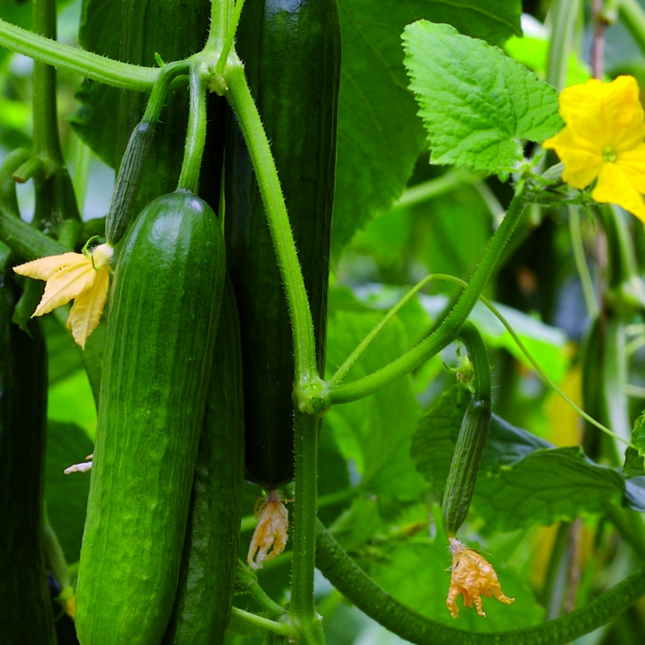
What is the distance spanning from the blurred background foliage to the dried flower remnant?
6.4 inches

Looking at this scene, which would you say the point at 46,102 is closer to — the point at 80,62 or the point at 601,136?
the point at 80,62

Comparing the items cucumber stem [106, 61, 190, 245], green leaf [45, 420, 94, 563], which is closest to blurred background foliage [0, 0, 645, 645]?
green leaf [45, 420, 94, 563]

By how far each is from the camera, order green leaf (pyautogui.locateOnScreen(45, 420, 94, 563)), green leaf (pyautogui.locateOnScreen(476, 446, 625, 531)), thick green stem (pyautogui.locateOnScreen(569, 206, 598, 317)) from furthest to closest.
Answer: thick green stem (pyautogui.locateOnScreen(569, 206, 598, 317)) → green leaf (pyautogui.locateOnScreen(45, 420, 94, 563)) → green leaf (pyautogui.locateOnScreen(476, 446, 625, 531))

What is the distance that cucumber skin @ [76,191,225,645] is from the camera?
54 centimetres

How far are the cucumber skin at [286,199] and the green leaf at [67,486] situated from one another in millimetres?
411

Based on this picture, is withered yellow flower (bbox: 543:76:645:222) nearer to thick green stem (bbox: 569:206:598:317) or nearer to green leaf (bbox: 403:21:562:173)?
green leaf (bbox: 403:21:562:173)

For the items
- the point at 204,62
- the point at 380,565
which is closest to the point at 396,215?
the point at 380,565

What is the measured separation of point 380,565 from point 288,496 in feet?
1.48

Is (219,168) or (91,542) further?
(219,168)

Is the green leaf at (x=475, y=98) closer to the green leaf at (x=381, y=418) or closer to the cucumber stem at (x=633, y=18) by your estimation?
the green leaf at (x=381, y=418)

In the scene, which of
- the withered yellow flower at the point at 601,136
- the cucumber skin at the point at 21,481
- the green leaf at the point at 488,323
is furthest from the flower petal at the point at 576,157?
the green leaf at the point at 488,323

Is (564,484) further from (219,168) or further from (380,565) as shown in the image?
(219,168)

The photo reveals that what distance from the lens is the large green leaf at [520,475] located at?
86cm

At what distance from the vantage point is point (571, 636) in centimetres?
76
